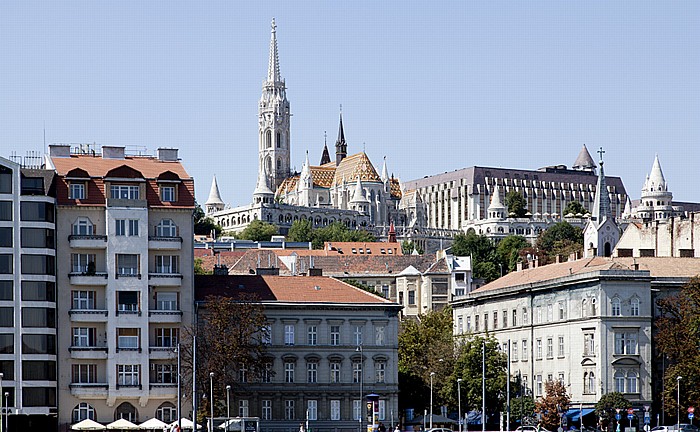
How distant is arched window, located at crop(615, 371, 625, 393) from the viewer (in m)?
114

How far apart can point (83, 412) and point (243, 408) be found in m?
11.6

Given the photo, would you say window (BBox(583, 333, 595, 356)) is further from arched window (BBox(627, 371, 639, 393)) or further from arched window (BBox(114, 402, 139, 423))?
arched window (BBox(114, 402, 139, 423))

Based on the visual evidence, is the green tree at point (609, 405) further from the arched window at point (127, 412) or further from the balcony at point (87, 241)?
the balcony at point (87, 241)

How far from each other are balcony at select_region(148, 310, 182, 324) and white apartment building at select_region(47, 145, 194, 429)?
6 centimetres

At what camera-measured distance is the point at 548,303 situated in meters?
122

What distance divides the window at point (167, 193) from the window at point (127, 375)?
36.2 ft

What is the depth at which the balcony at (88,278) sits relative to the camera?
336ft

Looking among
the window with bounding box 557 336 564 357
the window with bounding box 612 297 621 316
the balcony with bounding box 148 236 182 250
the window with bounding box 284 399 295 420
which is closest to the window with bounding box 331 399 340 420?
the window with bounding box 284 399 295 420

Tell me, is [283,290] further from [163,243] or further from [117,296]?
[117,296]

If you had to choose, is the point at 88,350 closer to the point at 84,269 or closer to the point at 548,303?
the point at 84,269

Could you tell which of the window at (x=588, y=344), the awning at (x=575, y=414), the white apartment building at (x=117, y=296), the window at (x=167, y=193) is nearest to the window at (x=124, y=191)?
the white apartment building at (x=117, y=296)

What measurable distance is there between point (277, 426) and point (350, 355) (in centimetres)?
728

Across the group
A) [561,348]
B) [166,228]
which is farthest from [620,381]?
[166,228]

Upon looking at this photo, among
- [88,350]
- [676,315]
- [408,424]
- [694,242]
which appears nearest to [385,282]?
[694,242]
